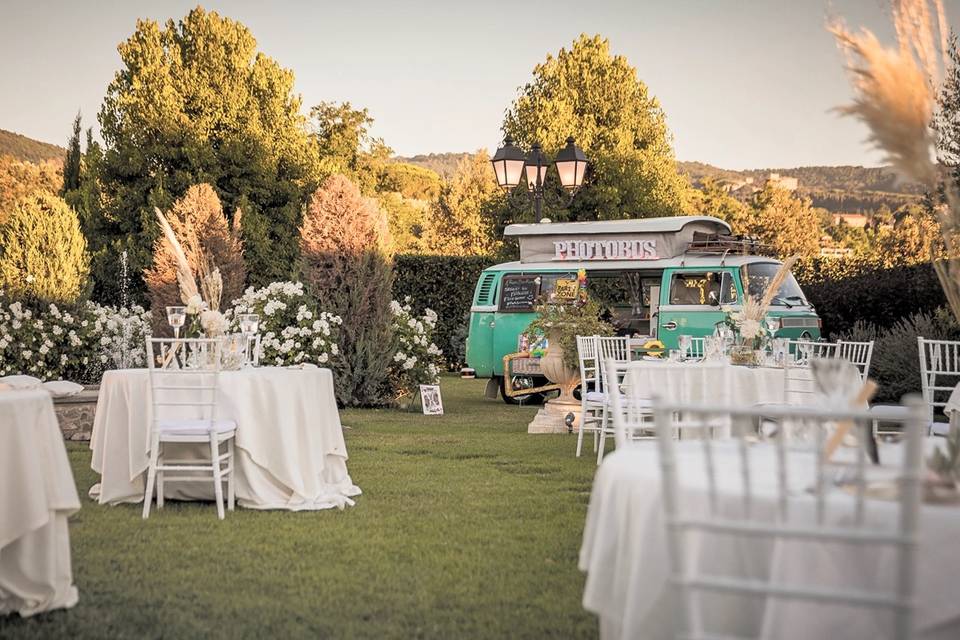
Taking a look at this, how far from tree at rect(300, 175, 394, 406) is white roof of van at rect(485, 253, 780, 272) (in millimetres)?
2800

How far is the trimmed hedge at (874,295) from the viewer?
13.9 m

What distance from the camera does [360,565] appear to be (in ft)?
18.1

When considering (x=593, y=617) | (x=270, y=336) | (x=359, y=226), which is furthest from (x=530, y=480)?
(x=359, y=226)

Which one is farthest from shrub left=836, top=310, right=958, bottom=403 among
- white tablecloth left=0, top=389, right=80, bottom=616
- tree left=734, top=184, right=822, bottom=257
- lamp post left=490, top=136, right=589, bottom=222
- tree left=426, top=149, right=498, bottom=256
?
tree left=426, top=149, right=498, bottom=256

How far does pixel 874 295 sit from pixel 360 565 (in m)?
11.3

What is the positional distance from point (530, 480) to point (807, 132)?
1693 centimetres

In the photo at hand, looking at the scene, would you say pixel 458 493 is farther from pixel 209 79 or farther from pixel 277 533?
pixel 209 79

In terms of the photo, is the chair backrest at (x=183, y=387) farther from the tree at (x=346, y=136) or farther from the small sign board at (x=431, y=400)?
the tree at (x=346, y=136)

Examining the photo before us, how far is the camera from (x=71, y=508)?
177 inches

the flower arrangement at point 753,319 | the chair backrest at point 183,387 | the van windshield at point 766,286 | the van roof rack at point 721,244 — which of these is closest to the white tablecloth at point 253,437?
the chair backrest at point 183,387

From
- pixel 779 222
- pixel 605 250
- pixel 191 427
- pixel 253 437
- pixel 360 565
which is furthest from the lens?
pixel 779 222

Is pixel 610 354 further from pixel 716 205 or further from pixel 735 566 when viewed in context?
pixel 716 205

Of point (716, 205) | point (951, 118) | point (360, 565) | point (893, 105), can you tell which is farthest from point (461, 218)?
point (893, 105)

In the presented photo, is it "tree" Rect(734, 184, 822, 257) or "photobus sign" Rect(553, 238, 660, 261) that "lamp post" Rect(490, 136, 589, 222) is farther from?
"tree" Rect(734, 184, 822, 257)
